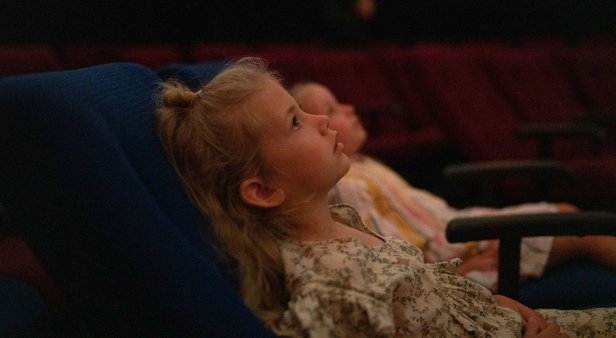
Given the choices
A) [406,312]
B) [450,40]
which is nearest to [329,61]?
[406,312]

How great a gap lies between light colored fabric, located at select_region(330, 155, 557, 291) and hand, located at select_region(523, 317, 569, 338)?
1.04ft

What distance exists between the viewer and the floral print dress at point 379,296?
833 millimetres

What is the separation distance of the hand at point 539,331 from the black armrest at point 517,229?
3.9 inches

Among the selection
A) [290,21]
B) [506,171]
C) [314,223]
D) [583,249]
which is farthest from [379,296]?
[290,21]

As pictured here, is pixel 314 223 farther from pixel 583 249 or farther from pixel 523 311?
pixel 583 249

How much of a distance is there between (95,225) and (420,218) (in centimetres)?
113

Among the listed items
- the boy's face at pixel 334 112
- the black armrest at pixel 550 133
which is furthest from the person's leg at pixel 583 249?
the black armrest at pixel 550 133

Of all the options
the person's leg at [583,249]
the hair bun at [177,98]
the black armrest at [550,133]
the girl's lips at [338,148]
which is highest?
the hair bun at [177,98]

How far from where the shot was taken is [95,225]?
727 millimetres

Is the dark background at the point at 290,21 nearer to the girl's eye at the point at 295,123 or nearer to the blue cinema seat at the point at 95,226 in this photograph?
the girl's eye at the point at 295,123

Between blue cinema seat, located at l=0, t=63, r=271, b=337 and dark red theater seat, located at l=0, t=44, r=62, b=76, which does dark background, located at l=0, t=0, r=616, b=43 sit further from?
blue cinema seat, located at l=0, t=63, r=271, b=337

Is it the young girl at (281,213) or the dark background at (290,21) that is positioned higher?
the young girl at (281,213)

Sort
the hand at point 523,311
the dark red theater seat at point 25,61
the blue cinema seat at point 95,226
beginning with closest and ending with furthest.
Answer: the blue cinema seat at point 95,226 → the hand at point 523,311 → the dark red theater seat at point 25,61

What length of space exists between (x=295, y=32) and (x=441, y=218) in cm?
377
